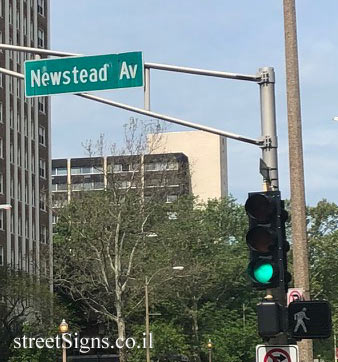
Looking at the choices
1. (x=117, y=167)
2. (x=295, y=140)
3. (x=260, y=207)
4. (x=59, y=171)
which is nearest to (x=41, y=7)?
(x=117, y=167)

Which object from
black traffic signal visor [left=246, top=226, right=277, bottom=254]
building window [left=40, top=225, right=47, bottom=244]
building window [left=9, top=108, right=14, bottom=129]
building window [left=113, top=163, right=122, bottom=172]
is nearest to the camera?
black traffic signal visor [left=246, top=226, right=277, bottom=254]

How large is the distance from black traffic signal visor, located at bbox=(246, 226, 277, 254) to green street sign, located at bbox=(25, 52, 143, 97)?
331 cm

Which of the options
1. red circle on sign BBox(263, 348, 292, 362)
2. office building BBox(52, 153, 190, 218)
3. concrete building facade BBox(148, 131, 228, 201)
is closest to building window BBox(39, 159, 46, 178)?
office building BBox(52, 153, 190, 218)

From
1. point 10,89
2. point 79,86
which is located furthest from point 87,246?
point 79,86

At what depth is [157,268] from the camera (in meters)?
66.5

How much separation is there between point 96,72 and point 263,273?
4354 mm

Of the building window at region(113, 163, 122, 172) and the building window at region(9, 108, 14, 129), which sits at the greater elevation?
the building window at region(9, 108, 14, 129)

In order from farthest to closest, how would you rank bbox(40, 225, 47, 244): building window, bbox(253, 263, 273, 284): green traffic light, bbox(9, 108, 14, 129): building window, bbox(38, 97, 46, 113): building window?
bbox(38, 97, 46, 113): building window
bbox(40, 225, 47, 244): building window
bbox(9, 108, 14, 129): building window
bbox(253, 263, 273, 284): green traffic light

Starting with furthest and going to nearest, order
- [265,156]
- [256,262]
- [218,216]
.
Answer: [218,216]
[265,156]
[256,262]

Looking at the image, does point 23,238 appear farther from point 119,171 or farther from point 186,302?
point 119,171

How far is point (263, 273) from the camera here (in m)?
13.2

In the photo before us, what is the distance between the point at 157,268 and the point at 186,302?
16.3 metres

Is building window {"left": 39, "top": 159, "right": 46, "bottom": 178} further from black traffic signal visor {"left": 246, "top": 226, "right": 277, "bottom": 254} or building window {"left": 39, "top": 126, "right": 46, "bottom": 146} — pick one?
black traffic signal visor {"left": 246, "top": 226, "right": 277, "bottom": 254}

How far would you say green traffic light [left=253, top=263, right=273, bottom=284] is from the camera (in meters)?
13.2
